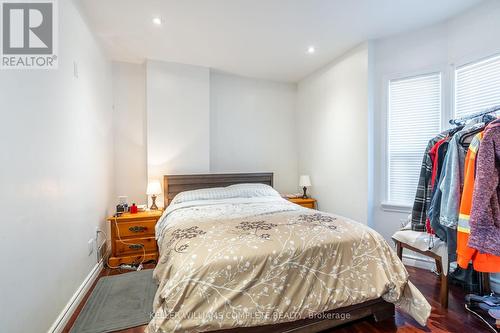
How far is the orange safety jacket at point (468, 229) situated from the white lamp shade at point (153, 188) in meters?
3.00

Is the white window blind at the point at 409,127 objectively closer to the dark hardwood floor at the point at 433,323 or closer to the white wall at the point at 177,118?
the dark hardwood floor at the point at 433,323

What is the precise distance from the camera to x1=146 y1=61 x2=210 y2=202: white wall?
3.21 meters

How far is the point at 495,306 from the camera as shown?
178cm

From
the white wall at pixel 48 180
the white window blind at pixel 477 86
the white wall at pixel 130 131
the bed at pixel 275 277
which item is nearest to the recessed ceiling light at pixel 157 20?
the white wall at pixel 48 180

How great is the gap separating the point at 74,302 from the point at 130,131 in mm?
2180

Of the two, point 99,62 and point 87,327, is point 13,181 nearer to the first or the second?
point 87,327

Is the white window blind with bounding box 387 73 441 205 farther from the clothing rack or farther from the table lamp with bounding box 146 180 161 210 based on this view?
the table lamp with bounding box 146 180 161 210

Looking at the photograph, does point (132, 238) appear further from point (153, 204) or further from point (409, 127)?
point (409, 127)

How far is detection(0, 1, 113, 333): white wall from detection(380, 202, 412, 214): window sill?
10.6 ft

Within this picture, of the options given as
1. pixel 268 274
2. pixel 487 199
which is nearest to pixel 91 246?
pixel 268 274

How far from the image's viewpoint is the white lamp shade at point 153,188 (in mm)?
2943

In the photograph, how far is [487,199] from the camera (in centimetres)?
147

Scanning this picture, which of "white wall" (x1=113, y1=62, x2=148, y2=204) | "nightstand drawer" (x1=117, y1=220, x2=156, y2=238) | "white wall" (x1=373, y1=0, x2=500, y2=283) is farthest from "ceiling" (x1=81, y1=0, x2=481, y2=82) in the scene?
"nightstand drawer" (x1=117, y1=220, x2=156, y2=238)

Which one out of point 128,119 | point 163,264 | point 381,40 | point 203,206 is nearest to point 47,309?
point 163,264
